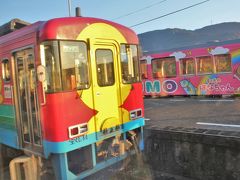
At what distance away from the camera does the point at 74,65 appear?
187 inches

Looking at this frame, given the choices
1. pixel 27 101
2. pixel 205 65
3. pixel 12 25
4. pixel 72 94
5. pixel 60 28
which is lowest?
pixel 27 101

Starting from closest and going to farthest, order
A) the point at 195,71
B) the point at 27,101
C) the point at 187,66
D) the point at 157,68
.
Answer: the point at 27,101 < the point at 195,71 < the point at 187,66 < the point at 157,68

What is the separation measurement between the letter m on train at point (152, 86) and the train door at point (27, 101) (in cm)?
1207

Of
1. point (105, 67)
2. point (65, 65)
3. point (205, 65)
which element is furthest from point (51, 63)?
point (205, 65)

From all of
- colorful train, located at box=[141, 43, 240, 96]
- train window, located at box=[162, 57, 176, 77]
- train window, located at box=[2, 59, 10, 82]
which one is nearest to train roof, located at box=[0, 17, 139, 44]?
train window, located at box=[2, 59, 10, 82]

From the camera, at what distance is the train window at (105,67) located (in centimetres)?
520

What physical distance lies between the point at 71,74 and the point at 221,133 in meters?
3.69

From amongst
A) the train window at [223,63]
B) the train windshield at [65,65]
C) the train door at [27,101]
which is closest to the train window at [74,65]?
the train windshield at [65,65]

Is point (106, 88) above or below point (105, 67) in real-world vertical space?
below

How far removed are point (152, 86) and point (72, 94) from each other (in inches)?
499

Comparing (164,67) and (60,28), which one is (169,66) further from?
(60,28)

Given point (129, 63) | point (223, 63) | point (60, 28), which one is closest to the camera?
point (60, 28)

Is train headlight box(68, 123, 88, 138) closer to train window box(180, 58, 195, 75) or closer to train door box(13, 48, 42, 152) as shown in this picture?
train door box(13, 48, 42, 152)

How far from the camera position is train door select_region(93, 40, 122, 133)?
5125 millimetres
